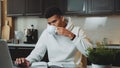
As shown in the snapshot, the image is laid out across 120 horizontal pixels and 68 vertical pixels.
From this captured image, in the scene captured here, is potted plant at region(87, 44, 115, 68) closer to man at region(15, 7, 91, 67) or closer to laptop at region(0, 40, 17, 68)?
man at region(15, 7, 91, 67)

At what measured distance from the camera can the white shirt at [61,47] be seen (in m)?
2.12

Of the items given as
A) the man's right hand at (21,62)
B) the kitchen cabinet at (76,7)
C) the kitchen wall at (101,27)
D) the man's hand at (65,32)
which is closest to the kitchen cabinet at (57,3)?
the kitchen cabinet at (76,7)

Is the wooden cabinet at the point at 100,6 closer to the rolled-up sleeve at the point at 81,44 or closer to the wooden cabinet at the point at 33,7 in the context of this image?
the wooden cabinet at the point at 33,7

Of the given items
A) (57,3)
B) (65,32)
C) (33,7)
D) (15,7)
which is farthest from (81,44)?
(15,7)

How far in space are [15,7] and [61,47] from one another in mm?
3307

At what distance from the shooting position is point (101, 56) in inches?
62.3

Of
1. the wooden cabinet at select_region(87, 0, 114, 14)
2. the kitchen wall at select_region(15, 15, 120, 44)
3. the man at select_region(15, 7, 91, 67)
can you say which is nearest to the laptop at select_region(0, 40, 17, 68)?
the man at select_region(15, 7, 91, 67)

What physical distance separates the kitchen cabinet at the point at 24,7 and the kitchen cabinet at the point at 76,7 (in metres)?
0.61

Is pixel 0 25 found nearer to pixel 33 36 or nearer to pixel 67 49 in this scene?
pixel 33 36

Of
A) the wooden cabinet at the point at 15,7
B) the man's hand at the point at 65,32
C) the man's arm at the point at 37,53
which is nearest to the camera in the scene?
the man's hand at the point at 65,32

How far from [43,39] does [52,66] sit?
0.56 m

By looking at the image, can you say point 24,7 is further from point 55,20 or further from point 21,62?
point 21,62

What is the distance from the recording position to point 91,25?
16.0 ft

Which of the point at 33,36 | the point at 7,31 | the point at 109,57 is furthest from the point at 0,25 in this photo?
the point at 109,57
